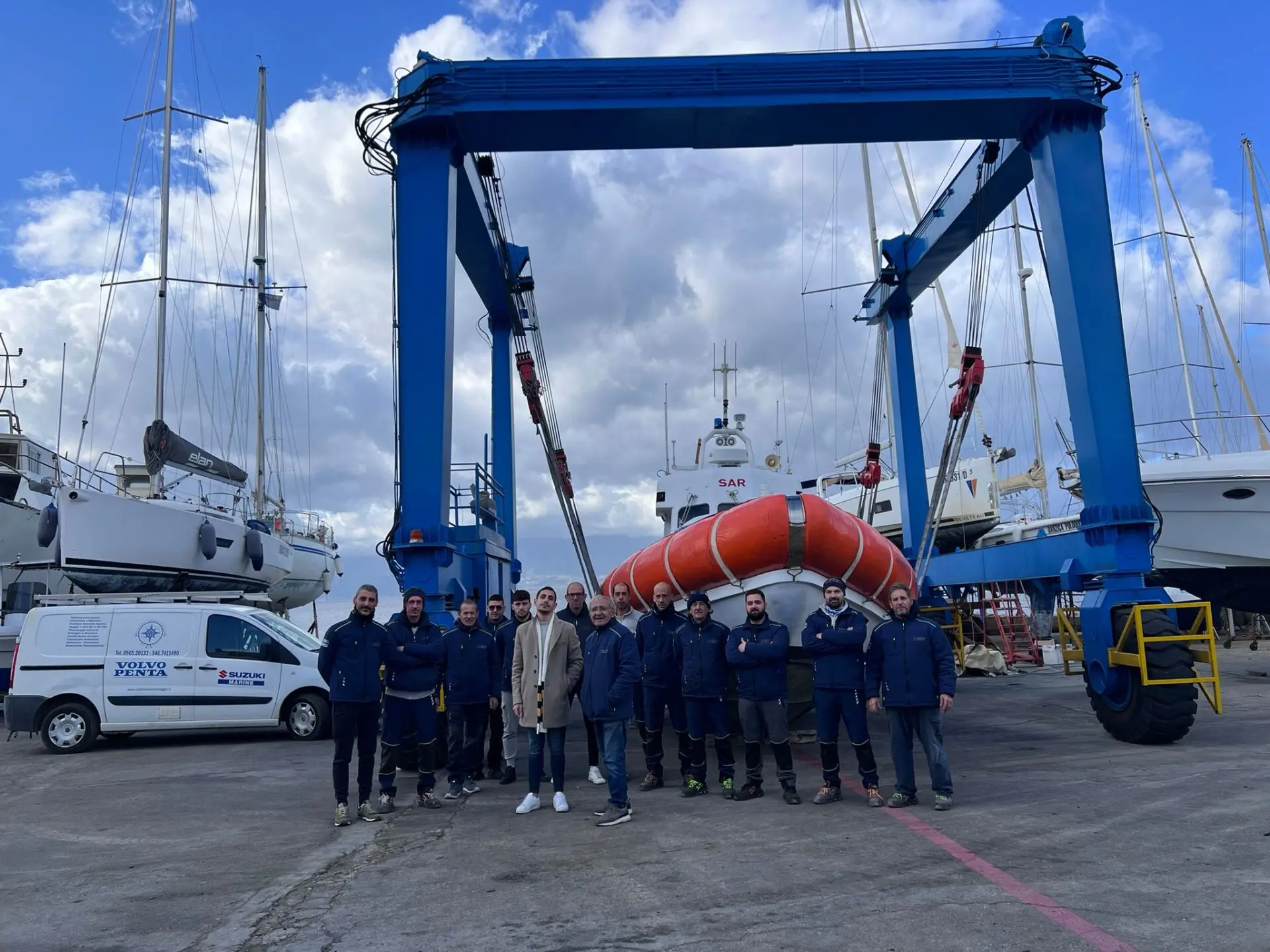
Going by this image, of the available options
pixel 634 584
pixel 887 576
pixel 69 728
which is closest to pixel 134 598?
pixel 69 728

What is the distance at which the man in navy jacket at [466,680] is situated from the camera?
295 inches

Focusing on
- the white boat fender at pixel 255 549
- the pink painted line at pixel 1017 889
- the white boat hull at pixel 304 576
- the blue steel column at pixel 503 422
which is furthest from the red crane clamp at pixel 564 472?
the white boat hull at pixel 304 576

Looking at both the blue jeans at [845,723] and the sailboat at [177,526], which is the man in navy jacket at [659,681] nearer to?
the blue jeans at [845,723]

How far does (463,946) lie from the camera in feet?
13.0

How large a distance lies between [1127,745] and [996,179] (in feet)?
23.3

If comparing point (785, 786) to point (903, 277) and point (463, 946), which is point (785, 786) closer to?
point (463, 946)

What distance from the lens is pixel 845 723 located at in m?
6.68

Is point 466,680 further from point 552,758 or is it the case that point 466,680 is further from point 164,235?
point 164,235

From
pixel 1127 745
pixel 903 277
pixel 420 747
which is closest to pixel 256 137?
pixel 903 277

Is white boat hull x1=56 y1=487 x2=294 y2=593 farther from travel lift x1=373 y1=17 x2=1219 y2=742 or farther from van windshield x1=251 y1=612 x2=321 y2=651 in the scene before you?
travel lift x1=373 y1=17 x2=1219 y2=742

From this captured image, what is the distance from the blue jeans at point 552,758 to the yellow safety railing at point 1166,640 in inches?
210

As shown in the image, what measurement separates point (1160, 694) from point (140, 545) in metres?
16.9

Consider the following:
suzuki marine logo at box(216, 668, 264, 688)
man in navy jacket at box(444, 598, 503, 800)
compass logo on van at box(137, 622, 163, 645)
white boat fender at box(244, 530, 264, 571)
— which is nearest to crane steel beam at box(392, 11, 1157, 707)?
man in navy jacket at box(444, 598, 503, 800)

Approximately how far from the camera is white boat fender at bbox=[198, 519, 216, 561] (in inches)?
783
